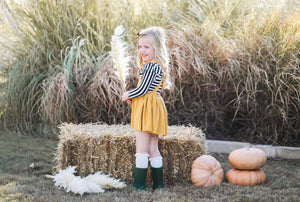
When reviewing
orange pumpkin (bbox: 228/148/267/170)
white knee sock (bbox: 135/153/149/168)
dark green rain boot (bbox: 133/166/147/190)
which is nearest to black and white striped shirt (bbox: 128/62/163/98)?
white knee sock (bbox: 135/153/149/168)

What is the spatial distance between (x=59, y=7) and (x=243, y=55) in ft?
9.12

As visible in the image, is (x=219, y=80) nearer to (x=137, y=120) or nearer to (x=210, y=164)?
(x=210, y=164)

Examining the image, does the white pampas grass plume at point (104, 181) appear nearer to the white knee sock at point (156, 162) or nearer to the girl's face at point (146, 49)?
the white knee sock at point (156, 162)

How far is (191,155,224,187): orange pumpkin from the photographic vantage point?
127 inches

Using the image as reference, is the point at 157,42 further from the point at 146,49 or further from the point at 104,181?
the point at 104,181

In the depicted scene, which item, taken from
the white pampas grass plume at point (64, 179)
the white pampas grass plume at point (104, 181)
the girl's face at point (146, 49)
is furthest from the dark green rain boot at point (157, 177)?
the girl's face at point (146, 49)

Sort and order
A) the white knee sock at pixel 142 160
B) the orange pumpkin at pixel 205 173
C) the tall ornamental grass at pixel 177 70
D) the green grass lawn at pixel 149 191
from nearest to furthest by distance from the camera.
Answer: the green grass lawn at pixel 149 191, the white knee sock at pixel 142 160, the orange pumpkin at pixel 205 173, the tall ornamental grass at pixel 177 70

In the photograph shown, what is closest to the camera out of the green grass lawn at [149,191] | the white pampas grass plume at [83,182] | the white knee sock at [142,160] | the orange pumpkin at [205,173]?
the green grass lawn at [149,191]

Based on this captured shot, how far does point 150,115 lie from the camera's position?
300 centimetres

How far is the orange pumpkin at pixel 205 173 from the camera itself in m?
3.23

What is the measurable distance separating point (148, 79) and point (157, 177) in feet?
2.70

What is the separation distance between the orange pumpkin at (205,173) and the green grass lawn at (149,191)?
7cm

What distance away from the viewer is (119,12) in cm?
602

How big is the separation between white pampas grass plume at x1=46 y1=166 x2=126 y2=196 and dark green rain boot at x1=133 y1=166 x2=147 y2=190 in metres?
0.13
